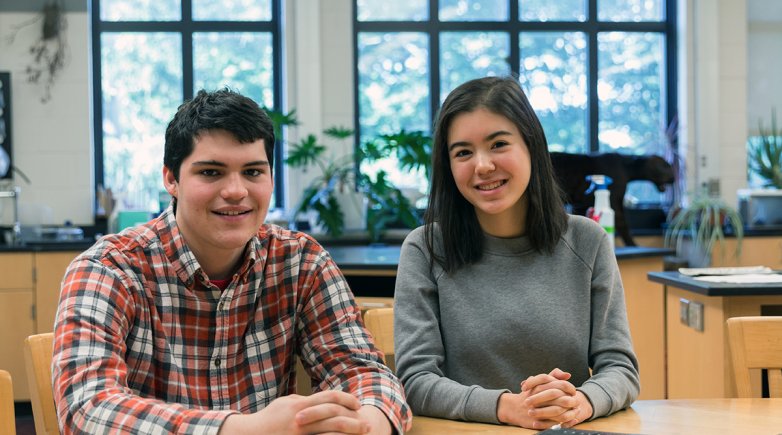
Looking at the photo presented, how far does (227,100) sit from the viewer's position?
1504 mm

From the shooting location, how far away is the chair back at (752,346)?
1.71 meters

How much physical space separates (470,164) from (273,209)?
4308 millimetres

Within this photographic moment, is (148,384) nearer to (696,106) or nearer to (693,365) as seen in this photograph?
(693,365)

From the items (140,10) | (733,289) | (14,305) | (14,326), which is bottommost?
(14,326)

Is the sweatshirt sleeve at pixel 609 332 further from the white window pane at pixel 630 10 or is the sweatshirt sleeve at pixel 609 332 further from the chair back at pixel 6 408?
the white window pane at pixel 630 10

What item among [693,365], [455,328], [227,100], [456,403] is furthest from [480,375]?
[693,365]

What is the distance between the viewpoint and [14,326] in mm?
4762

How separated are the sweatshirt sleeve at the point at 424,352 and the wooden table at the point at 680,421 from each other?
0.03 metres

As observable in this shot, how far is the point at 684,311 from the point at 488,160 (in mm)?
1594

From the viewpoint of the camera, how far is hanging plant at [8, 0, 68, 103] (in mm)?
5480

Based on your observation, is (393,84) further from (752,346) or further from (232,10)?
(752,346)

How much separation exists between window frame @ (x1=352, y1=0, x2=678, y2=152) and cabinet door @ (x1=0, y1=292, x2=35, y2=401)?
2340 millimetres

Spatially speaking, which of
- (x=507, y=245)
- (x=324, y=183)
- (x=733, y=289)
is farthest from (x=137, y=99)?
(x=507, y=245)

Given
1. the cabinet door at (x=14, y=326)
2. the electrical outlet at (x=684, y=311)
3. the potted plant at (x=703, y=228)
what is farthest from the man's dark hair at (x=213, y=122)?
the potted plant at (x=703, y=228)
